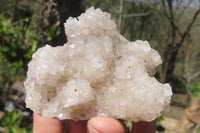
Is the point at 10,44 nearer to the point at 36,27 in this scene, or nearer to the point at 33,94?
the point at 36,27

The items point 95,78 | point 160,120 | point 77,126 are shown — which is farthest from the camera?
point 160,120

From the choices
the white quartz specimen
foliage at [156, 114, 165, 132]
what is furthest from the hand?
foliage at [156, 114, 165, 132]

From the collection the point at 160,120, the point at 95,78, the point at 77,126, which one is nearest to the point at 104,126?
the point at 95,78

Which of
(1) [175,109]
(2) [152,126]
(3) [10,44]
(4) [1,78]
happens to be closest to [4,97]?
(4) [1,78]

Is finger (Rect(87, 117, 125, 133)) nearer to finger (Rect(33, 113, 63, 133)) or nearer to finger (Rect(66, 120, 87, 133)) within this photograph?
finger (Rect(66, 120, 87, 133))

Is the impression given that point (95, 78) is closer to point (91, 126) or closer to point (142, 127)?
point (91, 126)

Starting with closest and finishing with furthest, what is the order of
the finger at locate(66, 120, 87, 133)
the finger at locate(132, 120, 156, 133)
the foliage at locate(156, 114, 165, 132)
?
the finger at locate(132, 120, 156, 133), the finger at locate(66, 120, 87, 133), the foliage at locate(156, 114, 165, 132)

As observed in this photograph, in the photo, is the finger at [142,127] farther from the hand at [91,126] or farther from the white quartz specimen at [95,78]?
the white quartz specimen at [95,78]
